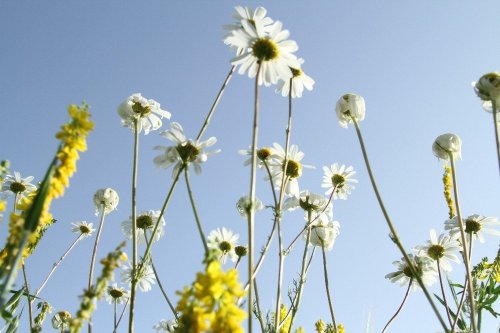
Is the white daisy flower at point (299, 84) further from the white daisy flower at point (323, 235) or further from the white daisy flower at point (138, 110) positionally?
the white daisy flower at point (323, 235)

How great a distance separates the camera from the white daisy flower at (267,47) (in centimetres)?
253

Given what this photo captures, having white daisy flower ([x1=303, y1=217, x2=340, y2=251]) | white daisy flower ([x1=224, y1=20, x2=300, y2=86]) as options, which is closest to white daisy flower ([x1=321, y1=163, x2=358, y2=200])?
white daisy flower ([x1=303, y1=217, x2=340, y2=251])

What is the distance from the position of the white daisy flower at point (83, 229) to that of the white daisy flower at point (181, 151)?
3238 millimetres

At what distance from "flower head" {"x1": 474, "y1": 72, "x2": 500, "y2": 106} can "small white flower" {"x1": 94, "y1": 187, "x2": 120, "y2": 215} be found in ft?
9.73

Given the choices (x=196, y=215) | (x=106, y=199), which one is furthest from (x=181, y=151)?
(x=106, y=199)

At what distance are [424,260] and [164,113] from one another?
2370mm

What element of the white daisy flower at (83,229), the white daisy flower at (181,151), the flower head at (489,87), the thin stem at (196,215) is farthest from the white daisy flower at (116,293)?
the flower head at (489,87)

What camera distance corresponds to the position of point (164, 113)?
11.8 feet

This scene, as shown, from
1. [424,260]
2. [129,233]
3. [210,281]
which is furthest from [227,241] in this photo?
[210,281]

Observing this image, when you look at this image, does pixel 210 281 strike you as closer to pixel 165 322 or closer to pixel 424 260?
pixel 424 260

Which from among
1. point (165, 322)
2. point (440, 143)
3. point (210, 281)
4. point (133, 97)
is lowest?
point (210, 281)

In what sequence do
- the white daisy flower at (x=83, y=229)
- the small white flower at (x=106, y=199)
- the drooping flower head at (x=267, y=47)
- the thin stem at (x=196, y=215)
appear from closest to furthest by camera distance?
1. the thin stem at (x=196, y=215)
2. the drooping flower head at (x=267, y=47)
3. the small white flower at (x=106, y=199)
4. the white daisy flower at (x=83, y=229)

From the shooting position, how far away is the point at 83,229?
18.3 ft

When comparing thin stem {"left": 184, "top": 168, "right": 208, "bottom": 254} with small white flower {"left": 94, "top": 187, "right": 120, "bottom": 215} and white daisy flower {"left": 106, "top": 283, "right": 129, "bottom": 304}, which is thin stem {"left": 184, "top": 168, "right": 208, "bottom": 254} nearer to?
small white flower {"left": 94, "top": 187, "right": 120, "bottom": 215}
